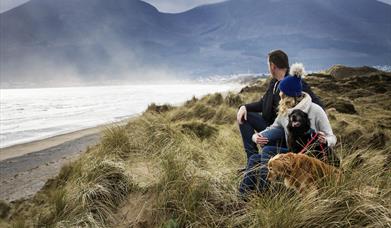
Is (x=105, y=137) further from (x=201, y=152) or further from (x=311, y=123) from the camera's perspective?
(x=311, y=123)

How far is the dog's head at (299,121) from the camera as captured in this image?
3.66m

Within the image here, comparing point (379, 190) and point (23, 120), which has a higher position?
point (379, 190)

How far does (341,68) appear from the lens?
25156mm

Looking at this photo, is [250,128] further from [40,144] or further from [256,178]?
[40,144]

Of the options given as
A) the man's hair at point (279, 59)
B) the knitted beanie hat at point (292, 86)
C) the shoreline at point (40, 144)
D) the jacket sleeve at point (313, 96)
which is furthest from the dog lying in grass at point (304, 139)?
the shoreline at point (40, 144)

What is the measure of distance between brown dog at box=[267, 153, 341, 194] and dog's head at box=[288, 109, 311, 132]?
0.42 meters

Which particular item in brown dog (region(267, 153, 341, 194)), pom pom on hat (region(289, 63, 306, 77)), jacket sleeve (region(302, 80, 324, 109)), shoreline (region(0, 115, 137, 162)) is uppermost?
pom pom on hat (region(289, 63, 306, 77))

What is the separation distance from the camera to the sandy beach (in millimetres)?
8698

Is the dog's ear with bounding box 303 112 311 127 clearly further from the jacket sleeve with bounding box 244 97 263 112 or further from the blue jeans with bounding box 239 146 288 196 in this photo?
the jacket sleeve with bounding box 244 97 263 112

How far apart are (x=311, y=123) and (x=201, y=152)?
2.20 meters

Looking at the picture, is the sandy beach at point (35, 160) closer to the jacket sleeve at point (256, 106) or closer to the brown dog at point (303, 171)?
the jacket sleeve at point (256, 106)

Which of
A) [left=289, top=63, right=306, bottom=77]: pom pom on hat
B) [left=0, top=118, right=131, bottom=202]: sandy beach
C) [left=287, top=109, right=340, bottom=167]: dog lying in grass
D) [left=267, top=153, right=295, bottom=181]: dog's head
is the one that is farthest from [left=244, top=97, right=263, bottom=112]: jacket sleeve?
[left=0, top=118, right=131, bottom=202]: sandy beach

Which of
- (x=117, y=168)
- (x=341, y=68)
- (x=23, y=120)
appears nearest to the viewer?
(x=117, y=168)

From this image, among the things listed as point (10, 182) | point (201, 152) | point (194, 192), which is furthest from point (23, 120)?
point (194, 192)
